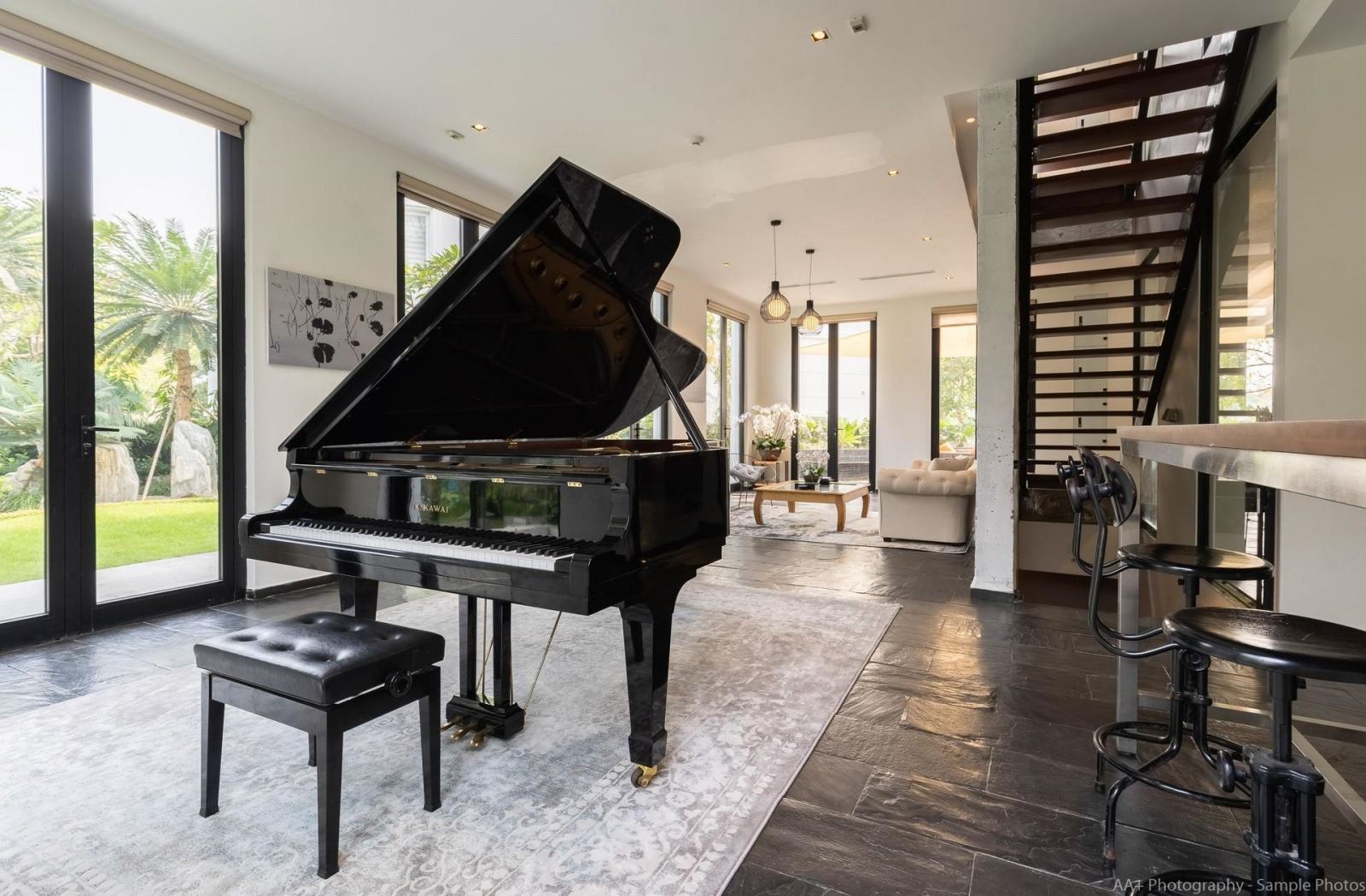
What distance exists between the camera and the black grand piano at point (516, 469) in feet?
5.83

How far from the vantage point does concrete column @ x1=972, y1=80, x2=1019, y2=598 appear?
4.03 meters

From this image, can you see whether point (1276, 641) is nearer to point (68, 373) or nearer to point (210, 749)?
point (210, 749)

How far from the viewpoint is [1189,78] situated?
12.4 feet

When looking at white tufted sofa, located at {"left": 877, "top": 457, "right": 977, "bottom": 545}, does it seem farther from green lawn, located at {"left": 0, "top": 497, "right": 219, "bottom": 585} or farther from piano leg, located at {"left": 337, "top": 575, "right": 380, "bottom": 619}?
green lawn, located at {"left": 0, "top": 497, "right": 219, "bottom": 585}

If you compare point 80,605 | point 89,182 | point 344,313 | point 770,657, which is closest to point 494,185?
point 344,313

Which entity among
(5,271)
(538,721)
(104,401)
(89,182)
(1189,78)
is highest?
(1189,78)

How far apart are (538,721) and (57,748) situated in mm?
1499

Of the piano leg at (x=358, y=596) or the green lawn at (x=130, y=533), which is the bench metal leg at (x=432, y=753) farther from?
the green lawn at (x=130, y=533)

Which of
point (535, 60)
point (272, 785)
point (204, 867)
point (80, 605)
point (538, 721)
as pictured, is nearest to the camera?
point (204, 867)

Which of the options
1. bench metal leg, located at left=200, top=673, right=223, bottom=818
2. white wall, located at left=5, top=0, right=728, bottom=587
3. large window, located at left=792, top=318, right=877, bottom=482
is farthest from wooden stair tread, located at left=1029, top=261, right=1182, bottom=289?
large window, located at left=792, top=318, right=877, bottom=482

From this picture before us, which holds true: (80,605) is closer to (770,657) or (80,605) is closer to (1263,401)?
(770,657)

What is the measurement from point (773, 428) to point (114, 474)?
6.90 m

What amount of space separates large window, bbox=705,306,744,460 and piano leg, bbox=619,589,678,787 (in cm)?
798

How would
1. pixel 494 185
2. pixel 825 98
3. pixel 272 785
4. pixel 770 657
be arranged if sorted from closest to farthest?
pixel 272 785
pixel 770 657
pixel 825 98
pixel 494 185
